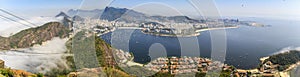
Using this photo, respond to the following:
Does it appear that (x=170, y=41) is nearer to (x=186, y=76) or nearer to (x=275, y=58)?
(x=275, y=58)

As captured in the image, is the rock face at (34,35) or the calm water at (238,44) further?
the rock face at (34,35)

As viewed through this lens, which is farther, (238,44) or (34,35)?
(238,44)

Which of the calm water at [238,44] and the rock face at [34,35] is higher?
the rock face at [34,35]

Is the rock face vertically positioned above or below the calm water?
above

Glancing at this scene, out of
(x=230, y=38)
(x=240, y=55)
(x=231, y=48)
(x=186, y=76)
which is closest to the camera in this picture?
(x=186, y=76)

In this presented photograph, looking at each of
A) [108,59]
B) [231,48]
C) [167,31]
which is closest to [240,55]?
[231,48]

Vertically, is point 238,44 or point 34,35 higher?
point 34,35

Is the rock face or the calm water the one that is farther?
the rock face

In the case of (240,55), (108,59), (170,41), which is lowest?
(240,55)
